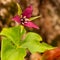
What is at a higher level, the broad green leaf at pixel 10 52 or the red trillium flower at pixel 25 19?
the red trillium flower at pixel 25 19

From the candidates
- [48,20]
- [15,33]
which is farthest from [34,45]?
[48,20]

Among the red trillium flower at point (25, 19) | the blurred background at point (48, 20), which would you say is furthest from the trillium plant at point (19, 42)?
the blurred background at point (48, 20)

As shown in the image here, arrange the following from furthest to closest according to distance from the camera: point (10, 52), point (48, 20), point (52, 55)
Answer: point (48, 20), point (52, 55), point (10, 52)

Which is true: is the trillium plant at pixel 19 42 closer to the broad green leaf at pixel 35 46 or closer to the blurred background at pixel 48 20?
the broad green leaf at pixel 35 46

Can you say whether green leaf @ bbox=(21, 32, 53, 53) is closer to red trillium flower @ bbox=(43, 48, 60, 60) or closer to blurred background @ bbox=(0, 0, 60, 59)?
red trillium flower @ bbox=(43, 48, 60, 60)

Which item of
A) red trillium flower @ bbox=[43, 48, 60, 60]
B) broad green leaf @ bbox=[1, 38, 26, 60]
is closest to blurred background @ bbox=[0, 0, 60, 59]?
red trillium flower @ bbox=[43, 48, 60, 60]

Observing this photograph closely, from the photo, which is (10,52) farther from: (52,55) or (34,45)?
(52,55)

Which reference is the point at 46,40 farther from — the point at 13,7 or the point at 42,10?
the point at 13,7

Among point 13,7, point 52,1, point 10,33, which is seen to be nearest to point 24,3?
point 13,7
